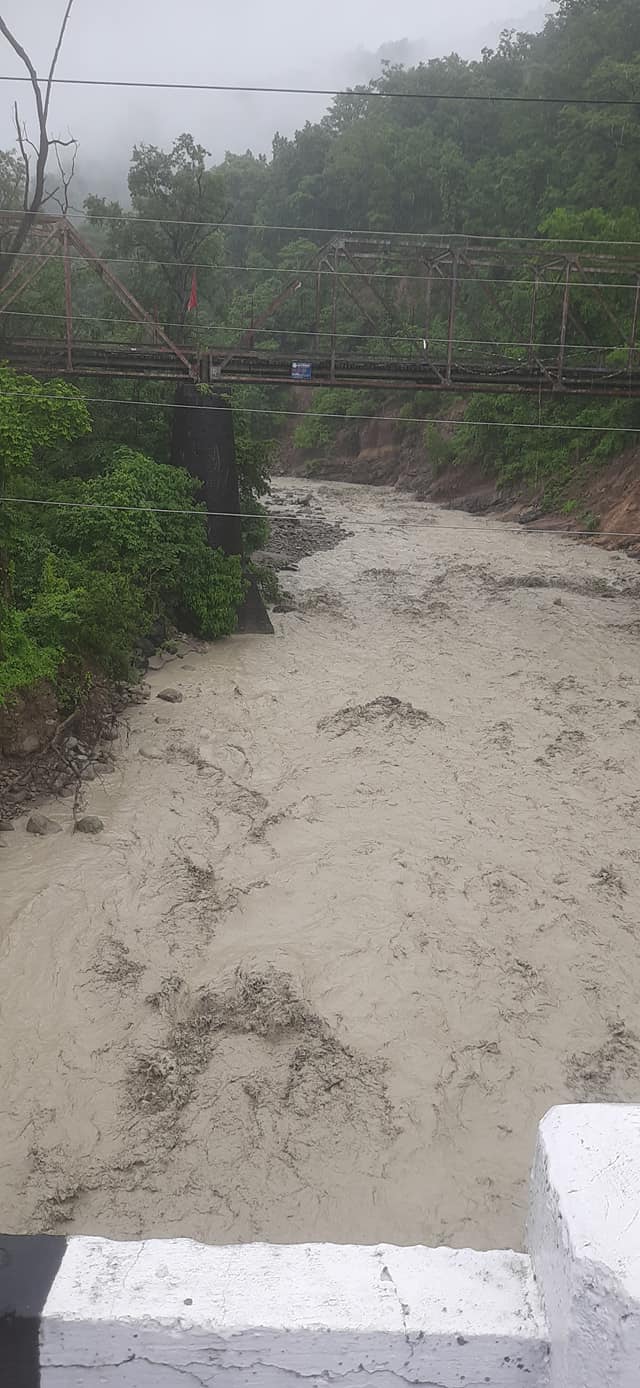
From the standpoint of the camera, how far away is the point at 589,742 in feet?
42.3

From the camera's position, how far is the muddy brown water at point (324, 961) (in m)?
6.04

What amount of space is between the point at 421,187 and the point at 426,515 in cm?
3269

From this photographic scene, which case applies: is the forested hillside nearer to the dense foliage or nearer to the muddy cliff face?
the dense foliage

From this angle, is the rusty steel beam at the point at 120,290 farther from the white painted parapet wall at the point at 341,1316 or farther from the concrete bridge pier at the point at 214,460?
the white painted parapet wall at the point at 341,1316

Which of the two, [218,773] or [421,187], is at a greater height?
[421,187]

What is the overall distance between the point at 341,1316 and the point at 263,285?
5848 centimetres

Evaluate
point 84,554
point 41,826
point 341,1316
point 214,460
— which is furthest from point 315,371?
point 341,1316

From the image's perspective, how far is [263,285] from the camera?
5378 centimetres

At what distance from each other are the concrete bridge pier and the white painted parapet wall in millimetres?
16520

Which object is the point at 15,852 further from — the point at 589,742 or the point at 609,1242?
the point at 609,1242

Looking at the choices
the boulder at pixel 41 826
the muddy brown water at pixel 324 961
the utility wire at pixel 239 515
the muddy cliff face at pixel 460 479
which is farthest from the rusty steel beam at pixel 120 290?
the boulder at pixel 41 826

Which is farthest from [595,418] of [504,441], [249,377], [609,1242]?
[609,1242]

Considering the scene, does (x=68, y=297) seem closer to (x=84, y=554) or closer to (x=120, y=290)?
(x=120, y=290)

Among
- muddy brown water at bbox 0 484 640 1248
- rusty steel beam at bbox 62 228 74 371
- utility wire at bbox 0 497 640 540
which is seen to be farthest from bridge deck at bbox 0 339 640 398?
muddy brown water at bbox 0 484 640 1248
